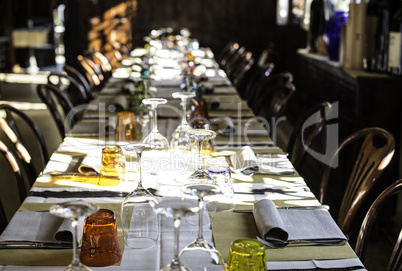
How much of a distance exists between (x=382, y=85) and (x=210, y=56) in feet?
13.1

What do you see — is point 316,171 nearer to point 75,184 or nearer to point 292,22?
point 75,184

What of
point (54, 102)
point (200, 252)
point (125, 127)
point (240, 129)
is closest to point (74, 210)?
point (200, 252)

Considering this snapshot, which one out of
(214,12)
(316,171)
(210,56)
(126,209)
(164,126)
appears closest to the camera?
(126,209)

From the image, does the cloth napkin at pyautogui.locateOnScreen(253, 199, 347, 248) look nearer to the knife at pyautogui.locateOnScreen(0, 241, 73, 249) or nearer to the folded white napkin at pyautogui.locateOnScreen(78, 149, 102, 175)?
the knife at pyautogui.locateOnScreen(0, 241, 73, 249)

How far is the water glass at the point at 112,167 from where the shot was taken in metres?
2.07

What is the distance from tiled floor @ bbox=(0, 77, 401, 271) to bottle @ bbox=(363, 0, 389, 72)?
3.79ft

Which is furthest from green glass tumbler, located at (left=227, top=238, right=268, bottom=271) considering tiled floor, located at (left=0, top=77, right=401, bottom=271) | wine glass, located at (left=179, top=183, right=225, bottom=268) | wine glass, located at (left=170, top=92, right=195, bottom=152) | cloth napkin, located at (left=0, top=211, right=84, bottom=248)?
tiled floor, located at (left=0, top=77, right=401, bottom=271)

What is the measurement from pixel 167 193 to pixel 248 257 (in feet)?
2.52

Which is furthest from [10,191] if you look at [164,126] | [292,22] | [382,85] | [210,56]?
[292,22]

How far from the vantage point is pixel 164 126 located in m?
3.20

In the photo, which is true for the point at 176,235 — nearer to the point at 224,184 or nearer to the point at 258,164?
the point at 224,184

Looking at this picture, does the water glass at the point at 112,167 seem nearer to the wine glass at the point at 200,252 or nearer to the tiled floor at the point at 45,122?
the wine glass at the point at 200,252

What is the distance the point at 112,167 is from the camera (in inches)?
84.0

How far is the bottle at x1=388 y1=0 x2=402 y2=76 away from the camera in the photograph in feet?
11.9
